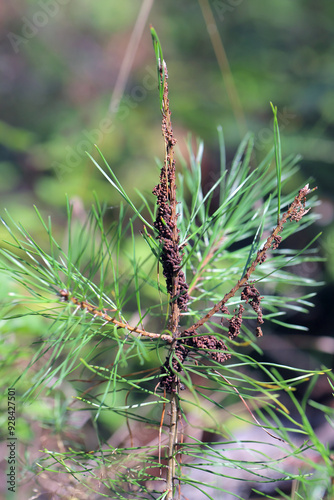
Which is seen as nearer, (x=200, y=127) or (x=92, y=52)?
(x=200, y=127)

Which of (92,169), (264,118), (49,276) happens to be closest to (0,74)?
(92,169)

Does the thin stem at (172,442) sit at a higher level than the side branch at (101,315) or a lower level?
lower

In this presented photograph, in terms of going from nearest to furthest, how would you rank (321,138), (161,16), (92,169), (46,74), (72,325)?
(72,325) → (321,138) → (92,169) → (46,74) → (161,16)

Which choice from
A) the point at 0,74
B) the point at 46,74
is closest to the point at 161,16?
the point at 46,74

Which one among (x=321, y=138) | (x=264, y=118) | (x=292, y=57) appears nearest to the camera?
(x=321, y=138)

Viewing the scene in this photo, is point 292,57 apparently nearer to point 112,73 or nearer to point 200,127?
point 200,127

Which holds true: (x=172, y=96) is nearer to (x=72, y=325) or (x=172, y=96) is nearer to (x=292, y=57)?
(x=292, y=57)

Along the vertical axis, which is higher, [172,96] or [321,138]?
[172,96]

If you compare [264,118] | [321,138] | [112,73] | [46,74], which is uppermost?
[112,73]

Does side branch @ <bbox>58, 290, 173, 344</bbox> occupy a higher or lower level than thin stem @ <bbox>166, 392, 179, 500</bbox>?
higher
